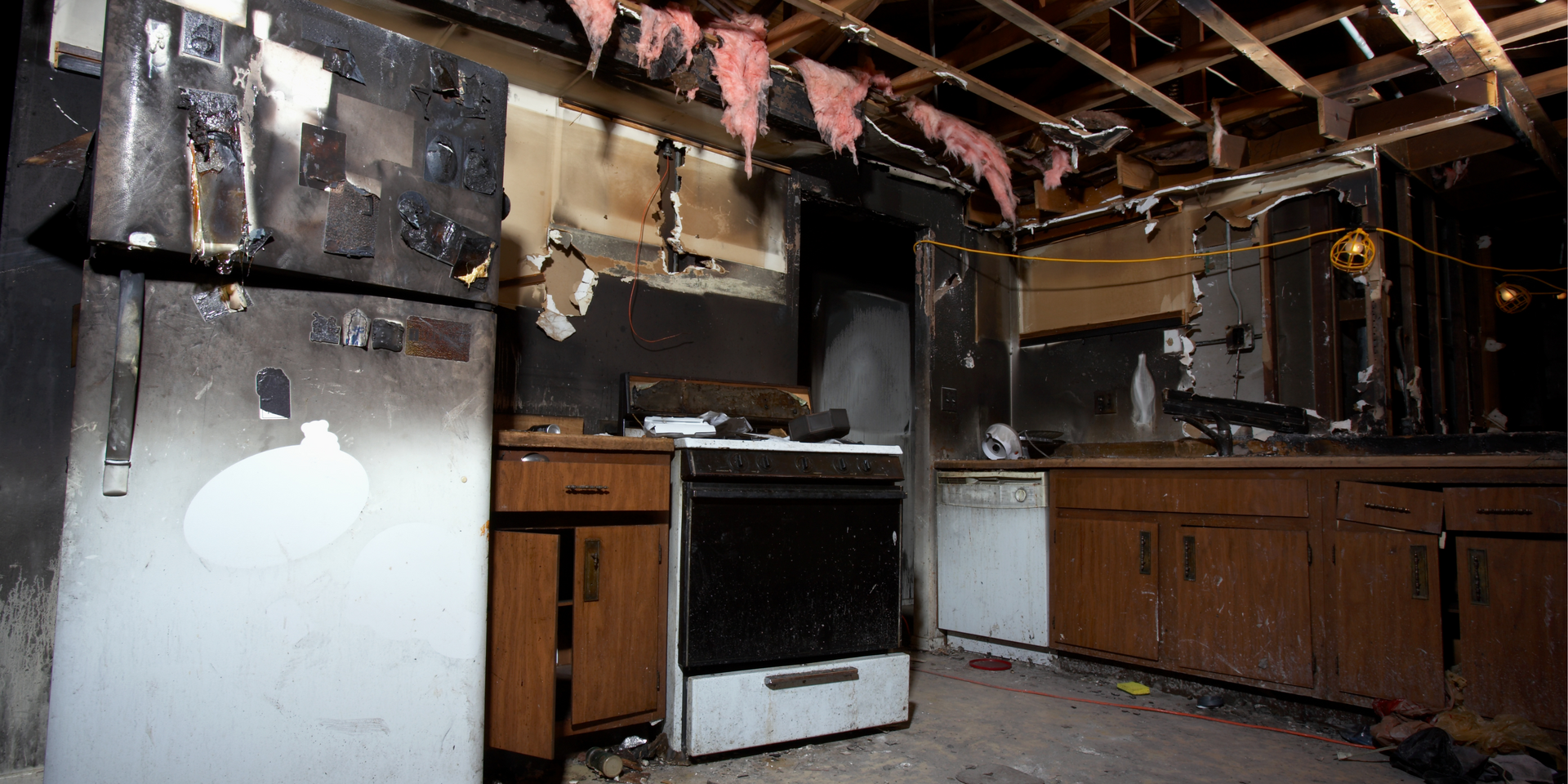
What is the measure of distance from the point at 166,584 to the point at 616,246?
1841mm

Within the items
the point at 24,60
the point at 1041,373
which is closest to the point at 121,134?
the point at 24,60

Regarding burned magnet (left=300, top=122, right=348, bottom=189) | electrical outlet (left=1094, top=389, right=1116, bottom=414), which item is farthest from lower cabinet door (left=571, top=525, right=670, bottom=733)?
electrical outlet (left=1094, top=389, right=1116, bottom=414)

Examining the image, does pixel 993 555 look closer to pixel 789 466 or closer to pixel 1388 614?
pixel 1388 614

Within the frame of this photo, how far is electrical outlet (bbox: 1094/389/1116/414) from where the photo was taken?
409 centimetres

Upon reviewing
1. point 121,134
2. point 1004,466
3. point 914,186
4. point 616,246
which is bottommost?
point 1004,466

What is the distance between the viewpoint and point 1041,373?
4402 mm

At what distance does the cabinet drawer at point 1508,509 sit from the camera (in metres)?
2.25

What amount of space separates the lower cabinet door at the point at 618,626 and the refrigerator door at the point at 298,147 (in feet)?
2.70

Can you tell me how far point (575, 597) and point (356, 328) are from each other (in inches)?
36.3

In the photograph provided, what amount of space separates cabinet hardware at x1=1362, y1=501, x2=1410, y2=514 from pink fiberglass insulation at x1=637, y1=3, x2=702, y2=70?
9.24 ft

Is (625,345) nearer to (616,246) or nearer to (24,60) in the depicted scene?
(616,246)

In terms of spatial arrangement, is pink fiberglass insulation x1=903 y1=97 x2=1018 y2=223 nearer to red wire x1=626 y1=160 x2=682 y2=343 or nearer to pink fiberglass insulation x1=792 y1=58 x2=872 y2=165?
pink fiberglass insulation x1=792 y1=58 x2=872 y2=165

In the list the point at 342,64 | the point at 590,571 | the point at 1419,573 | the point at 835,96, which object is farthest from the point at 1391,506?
the point at 342,64

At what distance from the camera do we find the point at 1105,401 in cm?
412
